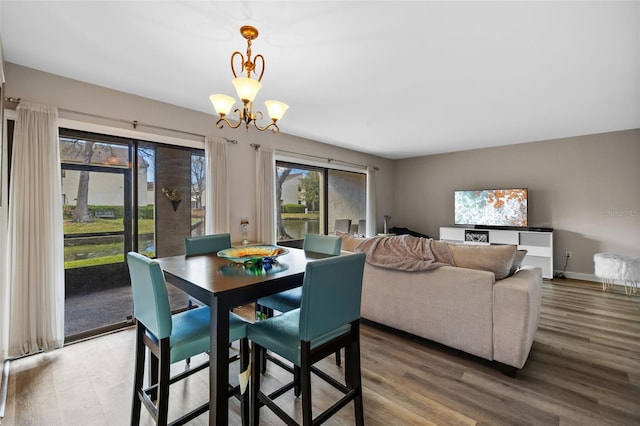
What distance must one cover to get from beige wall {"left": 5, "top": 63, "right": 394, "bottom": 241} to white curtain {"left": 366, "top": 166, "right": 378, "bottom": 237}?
1.42 meters

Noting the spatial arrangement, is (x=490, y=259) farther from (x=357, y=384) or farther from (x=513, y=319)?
(x=357, y=384)

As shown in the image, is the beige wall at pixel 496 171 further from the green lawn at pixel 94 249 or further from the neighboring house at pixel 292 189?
the green lawn at pixel 94 249

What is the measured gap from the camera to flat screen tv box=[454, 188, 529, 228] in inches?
208

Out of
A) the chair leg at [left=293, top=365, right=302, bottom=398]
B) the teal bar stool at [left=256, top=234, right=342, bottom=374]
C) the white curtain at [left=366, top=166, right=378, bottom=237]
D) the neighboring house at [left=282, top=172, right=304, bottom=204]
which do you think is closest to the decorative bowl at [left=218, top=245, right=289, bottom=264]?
the teal bar stool at [left=256, top=234, right=342, bottom=374]

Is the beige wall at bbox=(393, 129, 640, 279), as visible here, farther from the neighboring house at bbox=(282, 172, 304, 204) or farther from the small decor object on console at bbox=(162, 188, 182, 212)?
the small decor object on console at bbox=(162, 188, 182, 212)

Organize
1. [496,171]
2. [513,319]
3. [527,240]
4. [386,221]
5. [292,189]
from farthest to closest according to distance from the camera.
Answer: [386,221] < [496,171] < [527,240] < [292,189] < [513,319]

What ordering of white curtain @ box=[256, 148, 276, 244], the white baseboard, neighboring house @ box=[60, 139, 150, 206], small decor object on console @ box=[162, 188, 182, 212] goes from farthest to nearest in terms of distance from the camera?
the white baseboard
white curtain @ box=[256, 148, 276, 244]
small decor object on console @ box=[162, 188, 182, 212]
neighboring house @ box=[60, 139, 150, 206]

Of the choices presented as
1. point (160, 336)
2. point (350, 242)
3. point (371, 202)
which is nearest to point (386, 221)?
point (371, 202)

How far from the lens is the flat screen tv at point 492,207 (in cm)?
529

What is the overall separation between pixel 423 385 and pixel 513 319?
82 cm

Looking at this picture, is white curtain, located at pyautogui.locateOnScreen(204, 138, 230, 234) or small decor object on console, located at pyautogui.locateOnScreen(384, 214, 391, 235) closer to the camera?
white curtain, located at pyautogui.locateOnScreen(204, 138, 230, 234)

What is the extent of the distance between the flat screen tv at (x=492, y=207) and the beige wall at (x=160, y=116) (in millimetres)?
3115

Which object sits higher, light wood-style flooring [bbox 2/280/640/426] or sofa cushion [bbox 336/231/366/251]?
sofa cushion [bbox 336/231/366/251]

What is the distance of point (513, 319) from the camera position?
2080 millimetres
